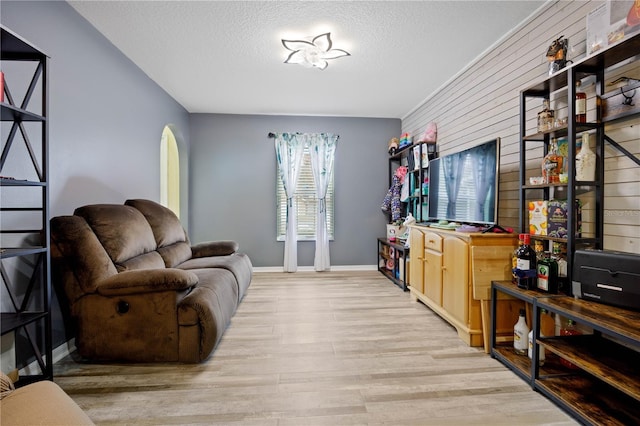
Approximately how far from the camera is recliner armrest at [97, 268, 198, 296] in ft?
6.76

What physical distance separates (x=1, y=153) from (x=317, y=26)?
2.37 m

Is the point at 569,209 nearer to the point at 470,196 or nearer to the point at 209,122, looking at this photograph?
the point at 470,196

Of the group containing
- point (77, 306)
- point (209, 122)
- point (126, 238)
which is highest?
point (209, 122)

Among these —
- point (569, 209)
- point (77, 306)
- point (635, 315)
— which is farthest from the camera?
point (77, 306)

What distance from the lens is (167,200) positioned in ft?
17.2

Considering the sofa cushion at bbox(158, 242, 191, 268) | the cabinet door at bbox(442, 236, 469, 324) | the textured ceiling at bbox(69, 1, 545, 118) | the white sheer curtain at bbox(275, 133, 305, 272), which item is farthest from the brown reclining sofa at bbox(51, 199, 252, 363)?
the white sheer curtain at bbox(275, 133, 305, 272)

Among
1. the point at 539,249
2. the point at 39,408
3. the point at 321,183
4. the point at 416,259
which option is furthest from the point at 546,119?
the point at 321,183

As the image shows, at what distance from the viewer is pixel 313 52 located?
9.55 feet

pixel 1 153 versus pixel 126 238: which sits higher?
pixel 1 153

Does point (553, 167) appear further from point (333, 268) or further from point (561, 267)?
point (333, 268)

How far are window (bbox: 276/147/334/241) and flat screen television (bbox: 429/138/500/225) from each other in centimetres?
196

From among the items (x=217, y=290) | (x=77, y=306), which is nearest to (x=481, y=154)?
(x=217, y=290)

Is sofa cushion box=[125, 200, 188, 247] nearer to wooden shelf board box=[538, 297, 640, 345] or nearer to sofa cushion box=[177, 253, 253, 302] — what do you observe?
sofa cushion box=[177, 253, 253, 302]

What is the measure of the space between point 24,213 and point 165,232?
1.29 metres
